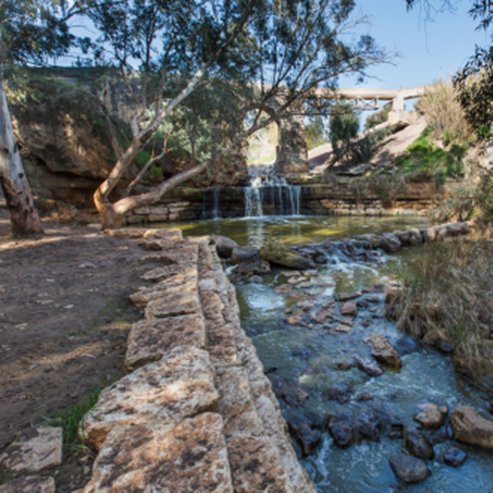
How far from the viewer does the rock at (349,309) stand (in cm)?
392

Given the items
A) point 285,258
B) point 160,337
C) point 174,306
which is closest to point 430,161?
point 285,258

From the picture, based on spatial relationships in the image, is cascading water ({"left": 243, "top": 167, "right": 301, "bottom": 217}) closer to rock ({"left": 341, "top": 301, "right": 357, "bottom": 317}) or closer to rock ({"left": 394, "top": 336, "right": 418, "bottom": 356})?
rock ({"left": 341, "top": 301, "right": 357, "bottom": 317})

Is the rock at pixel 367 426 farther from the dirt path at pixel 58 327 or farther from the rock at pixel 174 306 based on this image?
the dirt path at pixel 58 327

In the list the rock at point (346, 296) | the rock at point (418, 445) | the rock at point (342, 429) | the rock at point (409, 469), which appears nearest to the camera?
the rock at point (409, 469)

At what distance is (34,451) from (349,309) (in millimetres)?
3385

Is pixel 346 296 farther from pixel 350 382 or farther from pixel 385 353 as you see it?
pixel 350 382

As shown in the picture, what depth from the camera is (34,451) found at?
3.85 feet

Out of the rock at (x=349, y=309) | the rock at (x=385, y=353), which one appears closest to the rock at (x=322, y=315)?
the rock at (x=349, y=309)

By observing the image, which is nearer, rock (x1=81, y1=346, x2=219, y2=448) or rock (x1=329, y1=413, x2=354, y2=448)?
rock (x1=81, y1=346, x2=219, y2=448)

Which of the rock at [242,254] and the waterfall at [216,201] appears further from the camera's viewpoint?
the waterfall at [216,201]

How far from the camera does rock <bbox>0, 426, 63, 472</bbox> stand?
1115 mm

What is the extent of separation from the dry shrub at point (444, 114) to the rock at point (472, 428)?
13.3 metres

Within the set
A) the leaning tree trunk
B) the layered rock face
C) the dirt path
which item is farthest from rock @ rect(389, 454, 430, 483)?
the leaning tree trunk

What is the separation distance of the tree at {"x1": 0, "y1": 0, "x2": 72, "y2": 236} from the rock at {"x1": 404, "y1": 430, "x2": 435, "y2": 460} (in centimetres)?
603
